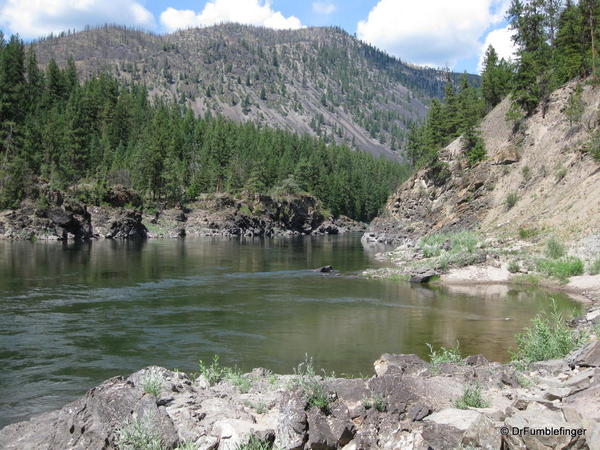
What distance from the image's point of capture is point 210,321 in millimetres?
24234

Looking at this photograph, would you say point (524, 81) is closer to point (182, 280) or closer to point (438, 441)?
point (182, 280)

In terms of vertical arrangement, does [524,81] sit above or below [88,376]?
above

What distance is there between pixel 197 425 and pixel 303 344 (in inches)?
437

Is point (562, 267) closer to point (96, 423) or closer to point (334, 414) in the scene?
point (334, 414)

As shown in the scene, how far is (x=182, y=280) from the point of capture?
125 feet

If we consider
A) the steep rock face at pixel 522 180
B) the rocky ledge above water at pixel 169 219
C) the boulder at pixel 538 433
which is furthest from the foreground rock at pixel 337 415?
the rocky ledge above water at pixel 169 219

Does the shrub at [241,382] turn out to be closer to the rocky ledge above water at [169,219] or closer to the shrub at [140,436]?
the shrub at [140,436]

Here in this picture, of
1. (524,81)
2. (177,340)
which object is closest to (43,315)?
(177,340)

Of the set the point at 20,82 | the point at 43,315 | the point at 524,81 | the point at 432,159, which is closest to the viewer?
the point at 43,315

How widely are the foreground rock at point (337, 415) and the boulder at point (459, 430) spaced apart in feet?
0.05

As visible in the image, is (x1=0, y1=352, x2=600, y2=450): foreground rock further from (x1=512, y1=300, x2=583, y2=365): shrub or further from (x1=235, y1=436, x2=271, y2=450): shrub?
(x1=512, y1=300, x2=583, y2=365): shrub

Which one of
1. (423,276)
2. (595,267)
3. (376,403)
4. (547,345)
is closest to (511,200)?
(423,276)

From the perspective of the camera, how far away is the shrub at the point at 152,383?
33.8 feet

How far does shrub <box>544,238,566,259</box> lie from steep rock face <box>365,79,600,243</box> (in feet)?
8.81
